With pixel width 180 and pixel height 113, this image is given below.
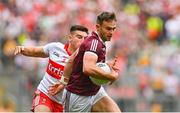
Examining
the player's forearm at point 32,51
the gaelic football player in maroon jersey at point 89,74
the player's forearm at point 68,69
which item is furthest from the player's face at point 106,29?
the player's forearm at point 32,51

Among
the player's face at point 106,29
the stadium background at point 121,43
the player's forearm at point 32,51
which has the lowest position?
the stadium background at point 121,43

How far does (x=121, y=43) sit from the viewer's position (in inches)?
678

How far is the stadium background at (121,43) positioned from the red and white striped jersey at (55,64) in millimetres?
6026

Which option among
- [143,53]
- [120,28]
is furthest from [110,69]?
[120,28]

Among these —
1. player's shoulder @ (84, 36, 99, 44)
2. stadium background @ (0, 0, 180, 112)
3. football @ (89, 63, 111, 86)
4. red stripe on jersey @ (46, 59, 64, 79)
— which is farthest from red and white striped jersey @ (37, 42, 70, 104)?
stadium background @ (0, 0, 180, 112)

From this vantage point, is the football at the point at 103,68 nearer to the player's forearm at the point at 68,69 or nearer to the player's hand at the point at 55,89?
the player's forearm at the point at 68,69

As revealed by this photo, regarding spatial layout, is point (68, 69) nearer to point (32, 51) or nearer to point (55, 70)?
point (55, 70)

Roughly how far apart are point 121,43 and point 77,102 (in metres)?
8.64

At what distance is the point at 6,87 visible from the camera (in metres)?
15.9

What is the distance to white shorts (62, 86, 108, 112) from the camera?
867 centimetres

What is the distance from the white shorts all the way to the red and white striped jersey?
66 cm

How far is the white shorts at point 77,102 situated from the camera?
867cm

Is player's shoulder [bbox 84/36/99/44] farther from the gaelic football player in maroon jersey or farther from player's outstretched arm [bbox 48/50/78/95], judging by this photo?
player's outstretched arm [bbox 48/50/78/95]

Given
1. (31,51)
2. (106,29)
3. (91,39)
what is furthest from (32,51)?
(106,29)
